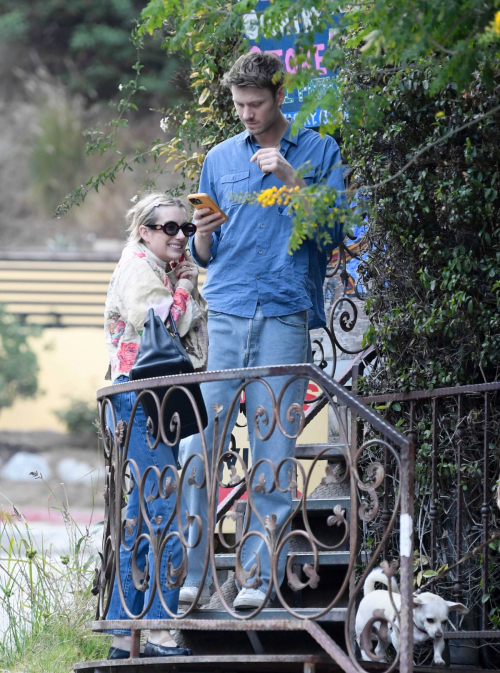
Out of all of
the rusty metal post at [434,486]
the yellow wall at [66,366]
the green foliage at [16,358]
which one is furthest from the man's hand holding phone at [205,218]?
the green foliage at [16,358]

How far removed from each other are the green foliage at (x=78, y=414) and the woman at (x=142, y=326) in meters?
11.2

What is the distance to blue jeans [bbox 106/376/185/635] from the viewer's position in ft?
13.0

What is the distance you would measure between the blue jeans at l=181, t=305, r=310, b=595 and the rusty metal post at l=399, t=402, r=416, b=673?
838 millimetres

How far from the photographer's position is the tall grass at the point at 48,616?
522 centimetres

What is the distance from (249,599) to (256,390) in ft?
2.67

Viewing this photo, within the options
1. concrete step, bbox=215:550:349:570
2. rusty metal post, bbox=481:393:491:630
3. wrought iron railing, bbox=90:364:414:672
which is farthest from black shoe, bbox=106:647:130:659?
rusty metal post, bbox=481:393:491:630

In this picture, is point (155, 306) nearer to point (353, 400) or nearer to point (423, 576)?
point (353, 400)

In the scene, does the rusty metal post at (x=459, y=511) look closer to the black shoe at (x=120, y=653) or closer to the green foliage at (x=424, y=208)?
the green foliage at (x=424, y=208)

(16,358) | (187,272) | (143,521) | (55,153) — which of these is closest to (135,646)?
(143,521)

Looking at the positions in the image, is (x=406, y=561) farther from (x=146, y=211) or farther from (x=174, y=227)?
(x=146, y=211)

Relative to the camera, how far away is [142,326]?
13.2ft

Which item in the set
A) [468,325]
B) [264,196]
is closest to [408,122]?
[468,325]

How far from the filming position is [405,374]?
181 inches

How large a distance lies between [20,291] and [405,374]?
11541 mm
